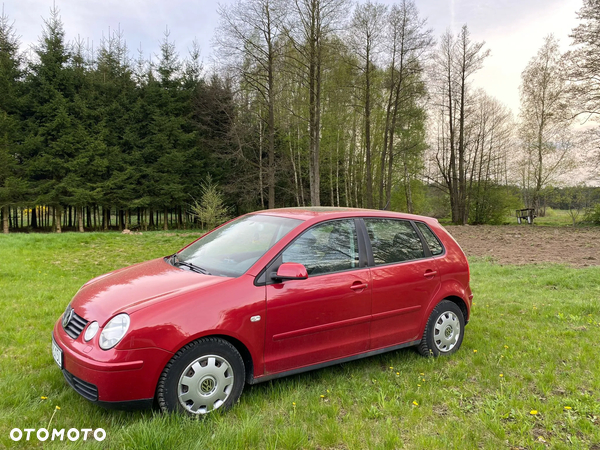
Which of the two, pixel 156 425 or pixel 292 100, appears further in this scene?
pixel 292 100

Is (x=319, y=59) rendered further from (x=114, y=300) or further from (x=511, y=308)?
(x=114, y=300)

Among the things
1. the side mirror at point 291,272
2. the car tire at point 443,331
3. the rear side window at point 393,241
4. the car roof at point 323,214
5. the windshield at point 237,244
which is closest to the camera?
the side mirror at point 291,272

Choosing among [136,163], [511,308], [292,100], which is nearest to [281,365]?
[511,308]

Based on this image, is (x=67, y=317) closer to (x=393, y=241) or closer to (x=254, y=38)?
(x=393, y=241)

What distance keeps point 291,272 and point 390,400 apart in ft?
4.72

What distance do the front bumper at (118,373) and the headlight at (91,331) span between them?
65 millimetres

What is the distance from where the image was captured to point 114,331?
2.76 meters

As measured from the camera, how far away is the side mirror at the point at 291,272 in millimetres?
3170

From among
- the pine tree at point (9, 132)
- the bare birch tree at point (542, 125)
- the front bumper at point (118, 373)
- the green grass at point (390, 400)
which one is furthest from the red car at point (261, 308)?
the bare birch tree at point (542, 125)

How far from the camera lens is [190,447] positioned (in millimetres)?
2463

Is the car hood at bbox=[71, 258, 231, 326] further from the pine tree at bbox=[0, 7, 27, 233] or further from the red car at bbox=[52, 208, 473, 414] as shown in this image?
the pine tree at bbox=[0, 7, 27, 233]

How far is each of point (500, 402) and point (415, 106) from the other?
30549 millimetres

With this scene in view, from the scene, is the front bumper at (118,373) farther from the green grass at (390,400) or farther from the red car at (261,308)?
the green grass at (390,400)

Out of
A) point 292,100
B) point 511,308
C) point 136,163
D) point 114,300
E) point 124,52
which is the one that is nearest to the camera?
point 114,300
